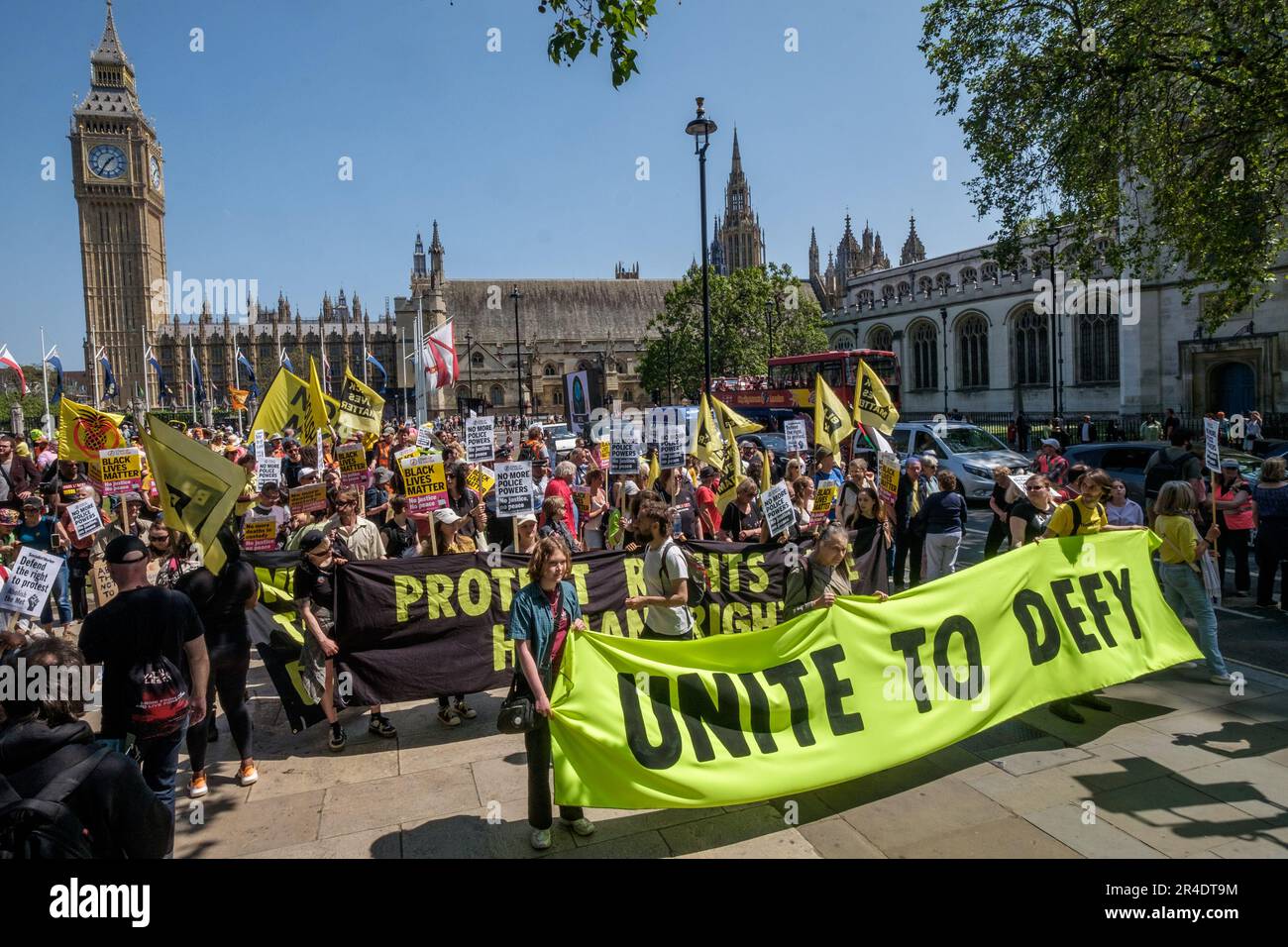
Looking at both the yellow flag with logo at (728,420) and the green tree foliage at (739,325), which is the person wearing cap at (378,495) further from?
the green tree foliage at (739,325)

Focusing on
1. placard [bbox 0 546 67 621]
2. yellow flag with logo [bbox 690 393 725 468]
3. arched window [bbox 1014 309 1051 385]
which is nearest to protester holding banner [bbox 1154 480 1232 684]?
yellow flag with logo [bbox 690 393 725 468]

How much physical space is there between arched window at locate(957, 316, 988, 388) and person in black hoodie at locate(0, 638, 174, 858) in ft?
157

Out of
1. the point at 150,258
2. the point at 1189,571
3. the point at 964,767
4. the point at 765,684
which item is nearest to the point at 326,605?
the point at 765,684

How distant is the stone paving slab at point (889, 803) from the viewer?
4277mm

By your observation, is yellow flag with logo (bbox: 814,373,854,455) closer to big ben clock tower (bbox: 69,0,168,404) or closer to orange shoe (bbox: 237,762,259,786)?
orange shoe (bbox: 237,762,259,786)

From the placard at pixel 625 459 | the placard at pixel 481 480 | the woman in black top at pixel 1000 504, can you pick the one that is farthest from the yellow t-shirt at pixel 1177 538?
the placard at pixel 481 480

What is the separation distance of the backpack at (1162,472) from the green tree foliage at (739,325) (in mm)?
37179

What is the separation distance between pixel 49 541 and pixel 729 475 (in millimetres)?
8131

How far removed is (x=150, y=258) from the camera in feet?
324

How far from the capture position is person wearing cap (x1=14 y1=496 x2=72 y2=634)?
29.5 ft

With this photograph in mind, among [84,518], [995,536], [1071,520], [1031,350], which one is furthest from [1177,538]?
[1031,350]

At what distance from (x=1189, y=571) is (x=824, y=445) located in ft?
19.4
